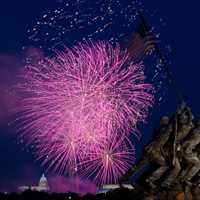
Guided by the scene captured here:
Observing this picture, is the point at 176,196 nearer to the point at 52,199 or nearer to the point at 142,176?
the point at 142,176

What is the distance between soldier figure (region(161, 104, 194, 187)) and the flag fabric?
9.87 ft

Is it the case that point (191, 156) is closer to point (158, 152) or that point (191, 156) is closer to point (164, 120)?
point (158, 152)

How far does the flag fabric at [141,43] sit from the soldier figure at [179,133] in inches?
118

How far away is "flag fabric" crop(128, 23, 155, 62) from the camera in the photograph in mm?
22766

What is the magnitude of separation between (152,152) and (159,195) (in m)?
2.29

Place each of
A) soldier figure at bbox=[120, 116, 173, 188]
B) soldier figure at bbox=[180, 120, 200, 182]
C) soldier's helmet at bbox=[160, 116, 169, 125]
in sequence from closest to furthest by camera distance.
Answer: soldier figure at bbox=[180, 120, 200, 182]
soldier figure at bbox=[120, 116, 173, 188]
soldier's helmet at bbox=[160, 116, 169, 125]

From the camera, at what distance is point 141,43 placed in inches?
912

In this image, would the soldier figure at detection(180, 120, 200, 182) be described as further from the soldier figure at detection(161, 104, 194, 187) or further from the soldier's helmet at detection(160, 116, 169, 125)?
the soldier's helmet at detection(160, 116, 169, 125)

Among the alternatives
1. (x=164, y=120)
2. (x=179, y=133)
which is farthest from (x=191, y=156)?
(x=164, y=120)

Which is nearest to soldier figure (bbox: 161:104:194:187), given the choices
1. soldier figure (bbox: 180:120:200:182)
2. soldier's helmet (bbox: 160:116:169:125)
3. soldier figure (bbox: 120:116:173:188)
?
soldier figure (bbox: 180:120:200:182)

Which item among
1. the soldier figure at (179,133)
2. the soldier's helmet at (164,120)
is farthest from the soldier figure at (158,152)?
the soldier figure at (179,133)

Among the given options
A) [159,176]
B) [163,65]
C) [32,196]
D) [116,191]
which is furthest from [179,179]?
[32,196]

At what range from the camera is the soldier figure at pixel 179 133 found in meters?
20.8

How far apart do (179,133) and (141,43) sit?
4525 millimetres
